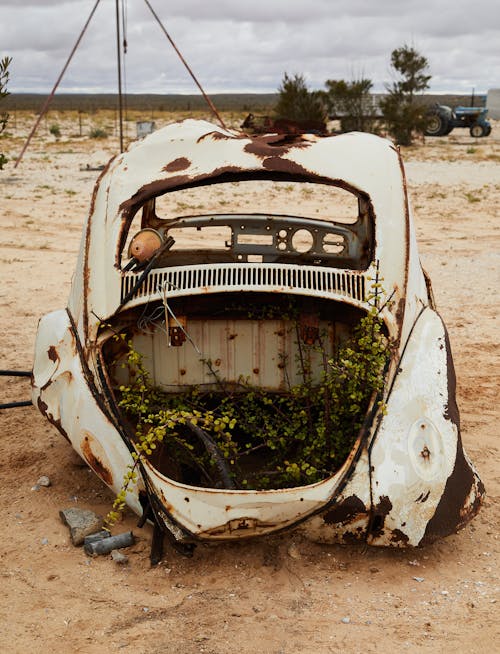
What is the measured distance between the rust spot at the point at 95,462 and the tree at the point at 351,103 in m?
24.4

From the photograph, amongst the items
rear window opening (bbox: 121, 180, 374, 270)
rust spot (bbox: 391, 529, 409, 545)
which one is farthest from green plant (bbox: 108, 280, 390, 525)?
rear window opening (bbox: 121, 180, 374, 270)

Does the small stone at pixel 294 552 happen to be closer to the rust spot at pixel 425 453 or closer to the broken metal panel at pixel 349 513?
the broken metal panel at pixel 349 513

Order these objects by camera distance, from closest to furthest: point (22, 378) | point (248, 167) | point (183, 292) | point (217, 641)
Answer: point (217, 641) → point (183, 292) → point (248, 167) → point (22, 378)

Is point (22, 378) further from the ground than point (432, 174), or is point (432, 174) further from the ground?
point (432, 174)

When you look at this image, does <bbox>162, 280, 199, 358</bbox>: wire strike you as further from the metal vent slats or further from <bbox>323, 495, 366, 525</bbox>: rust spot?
<bbox>323, 495, 366, 525</bbox>: rust spot

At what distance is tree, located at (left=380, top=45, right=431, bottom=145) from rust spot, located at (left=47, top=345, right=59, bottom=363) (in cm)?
2328

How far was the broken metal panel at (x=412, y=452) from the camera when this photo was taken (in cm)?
346

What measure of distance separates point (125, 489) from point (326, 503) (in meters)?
0.82

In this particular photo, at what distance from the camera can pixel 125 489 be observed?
11.2ft

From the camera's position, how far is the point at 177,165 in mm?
4492

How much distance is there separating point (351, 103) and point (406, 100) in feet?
6.17

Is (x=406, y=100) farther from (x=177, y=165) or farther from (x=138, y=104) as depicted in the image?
(x=138, y=104)

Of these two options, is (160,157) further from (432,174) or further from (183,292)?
(432,174)

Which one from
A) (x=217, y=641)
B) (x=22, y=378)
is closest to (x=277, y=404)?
(x=217, y=641)
